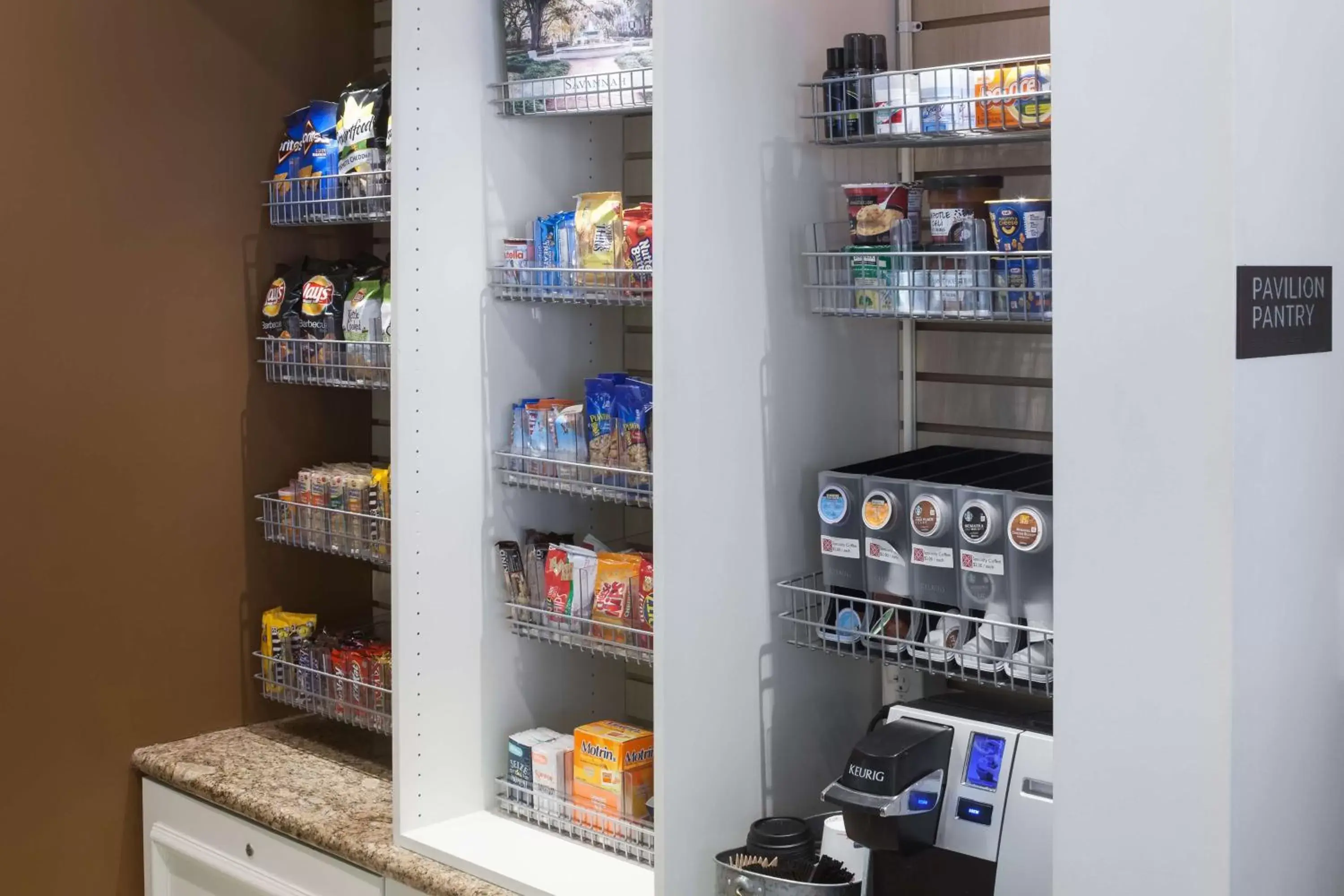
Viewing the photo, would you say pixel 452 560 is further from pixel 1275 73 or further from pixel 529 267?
pixel 1275 73

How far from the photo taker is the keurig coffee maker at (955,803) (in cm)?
201

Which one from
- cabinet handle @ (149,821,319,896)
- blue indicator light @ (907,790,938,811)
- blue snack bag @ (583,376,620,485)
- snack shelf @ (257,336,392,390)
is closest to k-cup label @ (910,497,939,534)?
blue indicator light @ (907,790,938,811)

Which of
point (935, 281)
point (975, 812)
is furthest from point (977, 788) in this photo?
point (935, 281)

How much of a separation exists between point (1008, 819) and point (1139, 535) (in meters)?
0.60

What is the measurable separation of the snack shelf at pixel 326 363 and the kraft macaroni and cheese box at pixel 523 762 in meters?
0.82

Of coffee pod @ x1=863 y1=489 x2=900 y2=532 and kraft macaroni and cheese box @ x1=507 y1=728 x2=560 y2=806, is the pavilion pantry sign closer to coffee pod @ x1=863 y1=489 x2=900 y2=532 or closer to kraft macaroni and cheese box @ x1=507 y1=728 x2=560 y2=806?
coffee pod @ x1=863 y1=489 x2=900 y2=532

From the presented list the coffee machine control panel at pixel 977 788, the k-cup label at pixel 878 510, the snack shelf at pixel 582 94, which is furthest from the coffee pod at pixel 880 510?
the snack shelf at pixel 582 94

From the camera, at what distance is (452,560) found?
281 cm

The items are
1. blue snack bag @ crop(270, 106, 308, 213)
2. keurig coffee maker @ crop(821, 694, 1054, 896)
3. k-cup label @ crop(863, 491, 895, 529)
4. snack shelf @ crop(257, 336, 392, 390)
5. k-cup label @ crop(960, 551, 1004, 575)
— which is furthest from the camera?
blue snack bag @ crop(270, 106, 308, 213)

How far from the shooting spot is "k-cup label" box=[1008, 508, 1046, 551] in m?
2.03

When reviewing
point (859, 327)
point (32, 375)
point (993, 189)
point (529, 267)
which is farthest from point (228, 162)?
point (993, 189)

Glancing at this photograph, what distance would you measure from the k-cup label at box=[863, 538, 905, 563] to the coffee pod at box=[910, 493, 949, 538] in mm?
69

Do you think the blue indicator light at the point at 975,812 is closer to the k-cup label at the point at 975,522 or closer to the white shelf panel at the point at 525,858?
the k-cup label at the point at 975,522

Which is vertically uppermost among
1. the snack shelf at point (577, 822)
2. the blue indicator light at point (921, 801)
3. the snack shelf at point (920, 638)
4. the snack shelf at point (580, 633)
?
the snack shelf at point (920, 638)
